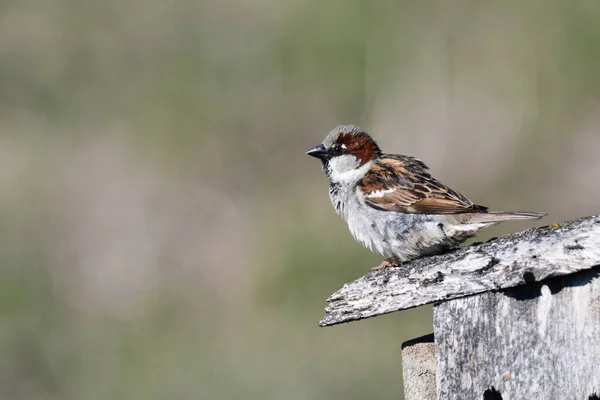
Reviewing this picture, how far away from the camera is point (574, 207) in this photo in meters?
7.97

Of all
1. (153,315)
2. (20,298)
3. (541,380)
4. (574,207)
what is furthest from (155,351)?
(541,380)

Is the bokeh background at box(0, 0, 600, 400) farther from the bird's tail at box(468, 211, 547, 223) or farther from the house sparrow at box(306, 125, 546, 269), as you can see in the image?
the bird's tail at box(468, 211, 547, 223)

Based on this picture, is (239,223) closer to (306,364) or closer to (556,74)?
(306,364)

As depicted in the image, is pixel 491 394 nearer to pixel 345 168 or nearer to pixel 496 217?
pixel 496 217

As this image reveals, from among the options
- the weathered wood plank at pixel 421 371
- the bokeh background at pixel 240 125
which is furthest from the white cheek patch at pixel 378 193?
the bokeh background at pixel 240 125

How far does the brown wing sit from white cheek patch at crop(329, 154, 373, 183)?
0.08 m

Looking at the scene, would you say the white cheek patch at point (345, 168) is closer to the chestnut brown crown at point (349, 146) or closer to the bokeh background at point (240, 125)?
the chestnut brown crown at point (349, 146)

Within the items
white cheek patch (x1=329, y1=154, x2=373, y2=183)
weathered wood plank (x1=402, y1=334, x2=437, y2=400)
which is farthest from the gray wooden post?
white cheek patch (x1=329, y1=154, x2=373, y2=183)

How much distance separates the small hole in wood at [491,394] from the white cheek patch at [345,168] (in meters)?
1.52

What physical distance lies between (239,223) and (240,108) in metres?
1.03

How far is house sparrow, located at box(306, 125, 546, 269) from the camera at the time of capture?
4.12 m

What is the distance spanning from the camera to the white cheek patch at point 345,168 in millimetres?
4629

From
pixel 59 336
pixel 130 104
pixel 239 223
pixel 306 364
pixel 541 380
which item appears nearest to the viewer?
pixel 541 380

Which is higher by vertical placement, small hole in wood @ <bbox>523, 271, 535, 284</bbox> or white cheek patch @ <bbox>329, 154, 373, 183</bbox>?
white cheek patch @ <bbox>329, 154, 373, 183</bbox>
